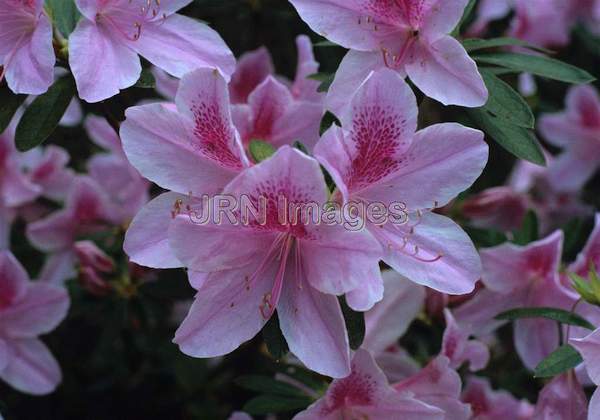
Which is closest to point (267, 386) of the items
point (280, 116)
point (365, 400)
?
point (365, 400)

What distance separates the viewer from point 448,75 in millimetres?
1281

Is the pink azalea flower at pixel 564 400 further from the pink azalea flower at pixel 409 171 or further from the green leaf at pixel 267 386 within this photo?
the green leaf at pixel 267 386

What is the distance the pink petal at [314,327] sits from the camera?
1196 millimetres

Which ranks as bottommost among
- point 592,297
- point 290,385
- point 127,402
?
point 127,402

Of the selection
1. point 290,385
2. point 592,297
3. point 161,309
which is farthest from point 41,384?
point 592,297

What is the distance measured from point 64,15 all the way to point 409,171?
0.54 metres

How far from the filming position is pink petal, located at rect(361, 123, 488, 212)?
1.21m

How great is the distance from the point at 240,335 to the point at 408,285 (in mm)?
462

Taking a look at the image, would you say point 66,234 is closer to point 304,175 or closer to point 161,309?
point 161,309

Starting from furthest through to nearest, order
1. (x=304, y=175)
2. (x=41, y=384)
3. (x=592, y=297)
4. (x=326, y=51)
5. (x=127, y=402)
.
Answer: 1. (x=127, y=402)
2. (x=326, y=51)
3. (x=41, y=384)
4. (x=592, y=297)
5. (x=304, y=175)

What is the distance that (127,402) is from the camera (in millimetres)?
1973

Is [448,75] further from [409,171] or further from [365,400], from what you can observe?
[365,400]

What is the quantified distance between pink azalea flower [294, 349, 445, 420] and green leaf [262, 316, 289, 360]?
11cm

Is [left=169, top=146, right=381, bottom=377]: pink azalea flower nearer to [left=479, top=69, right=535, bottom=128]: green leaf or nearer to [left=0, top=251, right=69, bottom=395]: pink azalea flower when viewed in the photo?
[left=479, top=69, right=535, bottom=128]: green leaf
